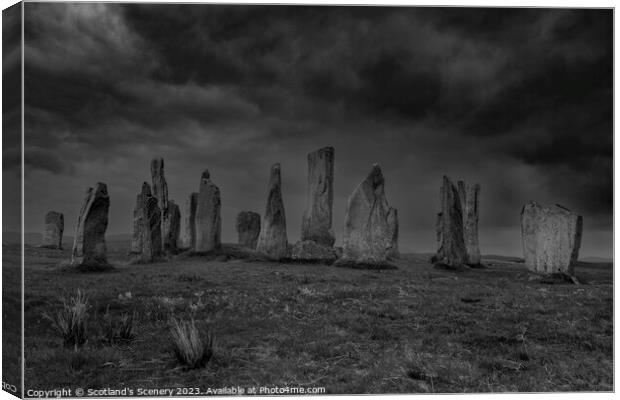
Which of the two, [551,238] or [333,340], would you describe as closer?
[333,340]

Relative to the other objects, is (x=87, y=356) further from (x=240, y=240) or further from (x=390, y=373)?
(x=240, y=240)

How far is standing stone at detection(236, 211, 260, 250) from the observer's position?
36906 millimetres

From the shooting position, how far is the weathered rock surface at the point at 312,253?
2723 cm

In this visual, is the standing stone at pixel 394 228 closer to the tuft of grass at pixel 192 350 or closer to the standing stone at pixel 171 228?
the standing stone at pixel 171 228

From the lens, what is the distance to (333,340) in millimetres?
10258

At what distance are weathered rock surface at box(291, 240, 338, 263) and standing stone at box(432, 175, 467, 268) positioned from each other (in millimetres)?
5799

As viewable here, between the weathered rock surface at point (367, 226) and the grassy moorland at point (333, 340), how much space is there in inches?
361

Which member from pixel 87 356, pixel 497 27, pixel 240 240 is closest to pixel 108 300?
pixel 87 356

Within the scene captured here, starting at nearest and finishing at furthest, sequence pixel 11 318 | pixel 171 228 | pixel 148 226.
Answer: pixel 11 318
pixel 148 226
pixel 171 228

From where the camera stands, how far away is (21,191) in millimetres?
9203

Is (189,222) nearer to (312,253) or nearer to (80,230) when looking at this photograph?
(312,253)

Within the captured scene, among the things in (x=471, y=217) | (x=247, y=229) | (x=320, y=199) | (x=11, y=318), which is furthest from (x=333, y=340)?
(x=247, y=229)

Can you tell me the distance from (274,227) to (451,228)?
10239 mm

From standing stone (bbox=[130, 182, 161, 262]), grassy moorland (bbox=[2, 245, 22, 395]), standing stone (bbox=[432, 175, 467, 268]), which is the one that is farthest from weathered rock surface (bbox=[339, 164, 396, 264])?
grassy moorland (bbox=[2, 245, 22, 395])
